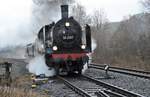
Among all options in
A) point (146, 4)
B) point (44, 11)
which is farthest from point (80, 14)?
point (44, 11)

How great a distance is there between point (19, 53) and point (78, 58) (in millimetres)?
23802

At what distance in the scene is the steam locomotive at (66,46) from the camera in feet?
61.8

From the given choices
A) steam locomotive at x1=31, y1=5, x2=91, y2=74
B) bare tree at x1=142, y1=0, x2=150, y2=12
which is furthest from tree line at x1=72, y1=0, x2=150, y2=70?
steam locomotive at x1=31, y1=5, x2=91, y2=74

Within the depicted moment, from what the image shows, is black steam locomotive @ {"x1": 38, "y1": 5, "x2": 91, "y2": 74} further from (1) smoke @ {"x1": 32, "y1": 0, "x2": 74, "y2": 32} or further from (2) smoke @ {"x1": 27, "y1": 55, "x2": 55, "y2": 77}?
(1) smoke @ {"x1": 32, "y1": 0, "x2": 74, "y2": 32}

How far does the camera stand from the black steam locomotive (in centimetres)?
1883

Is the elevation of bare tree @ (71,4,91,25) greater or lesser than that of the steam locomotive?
greater

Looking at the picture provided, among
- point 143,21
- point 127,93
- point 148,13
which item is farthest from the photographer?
point 143,21

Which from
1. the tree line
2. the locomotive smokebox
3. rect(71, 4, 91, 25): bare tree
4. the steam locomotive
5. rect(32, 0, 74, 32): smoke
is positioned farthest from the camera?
rect(71, 4, 91, 25): bare tree

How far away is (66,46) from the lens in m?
19.1

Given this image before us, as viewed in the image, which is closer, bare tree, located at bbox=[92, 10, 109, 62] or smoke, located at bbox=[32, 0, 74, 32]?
smoke, located at bbox=[32, 0, 74, 32]

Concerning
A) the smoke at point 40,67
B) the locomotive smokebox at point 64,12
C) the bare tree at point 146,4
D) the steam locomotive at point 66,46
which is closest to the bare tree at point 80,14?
the bare tree at point 146,4

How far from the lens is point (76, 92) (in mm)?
12812

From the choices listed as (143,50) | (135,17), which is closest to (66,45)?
(143,50)

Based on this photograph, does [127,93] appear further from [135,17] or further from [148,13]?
[135,17]
